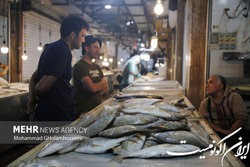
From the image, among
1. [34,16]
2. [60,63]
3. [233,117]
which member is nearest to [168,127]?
[60,63]

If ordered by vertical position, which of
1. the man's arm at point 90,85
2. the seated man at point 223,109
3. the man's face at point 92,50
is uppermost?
the man's face at point 92,50

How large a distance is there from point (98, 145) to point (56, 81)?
1538mm

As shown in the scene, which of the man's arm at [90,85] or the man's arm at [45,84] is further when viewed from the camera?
the man's arm at [90,85]

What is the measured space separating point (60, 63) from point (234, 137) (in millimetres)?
2905

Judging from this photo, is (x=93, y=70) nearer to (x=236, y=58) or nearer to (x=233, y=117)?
(x=233, y=117)

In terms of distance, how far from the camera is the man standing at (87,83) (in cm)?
381

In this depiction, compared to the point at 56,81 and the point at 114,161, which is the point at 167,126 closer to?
the point at 114,161

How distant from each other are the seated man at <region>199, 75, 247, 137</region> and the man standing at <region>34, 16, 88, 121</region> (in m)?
2.35

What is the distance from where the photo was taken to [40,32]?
40.6ft

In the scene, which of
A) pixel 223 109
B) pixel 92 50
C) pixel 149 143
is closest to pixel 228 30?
pixel 223 109

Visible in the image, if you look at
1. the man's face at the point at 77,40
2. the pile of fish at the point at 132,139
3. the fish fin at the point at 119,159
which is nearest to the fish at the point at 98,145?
the pile of fish at the point at 132,139

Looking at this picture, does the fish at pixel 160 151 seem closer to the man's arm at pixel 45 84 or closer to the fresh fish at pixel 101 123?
the fresh fish at pixel 101 123

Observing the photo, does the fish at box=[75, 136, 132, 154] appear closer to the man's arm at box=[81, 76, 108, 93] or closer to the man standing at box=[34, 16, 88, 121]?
the man standing at box=[34, 16, 88, 121]

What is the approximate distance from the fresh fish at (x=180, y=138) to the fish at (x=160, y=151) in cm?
8
